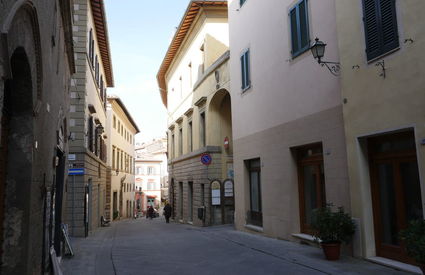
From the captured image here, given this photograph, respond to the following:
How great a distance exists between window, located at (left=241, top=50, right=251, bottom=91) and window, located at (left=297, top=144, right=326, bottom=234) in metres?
4.05

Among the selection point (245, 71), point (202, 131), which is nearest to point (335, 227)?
point (245, 71)

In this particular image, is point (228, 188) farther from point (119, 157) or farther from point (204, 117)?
point (119, 157)

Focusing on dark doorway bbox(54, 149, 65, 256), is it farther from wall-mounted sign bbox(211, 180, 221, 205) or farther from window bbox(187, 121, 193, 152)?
window bbox(187, 121, 193, 152)

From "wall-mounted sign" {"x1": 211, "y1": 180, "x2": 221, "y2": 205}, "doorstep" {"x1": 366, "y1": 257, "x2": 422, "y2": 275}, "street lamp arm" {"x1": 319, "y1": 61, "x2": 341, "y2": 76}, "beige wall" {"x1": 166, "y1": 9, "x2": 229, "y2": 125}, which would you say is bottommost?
"doorstep" {"x1": 366, "y1": 257, "x2": 422, "y2": 275}

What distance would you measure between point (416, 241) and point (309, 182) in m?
4.90

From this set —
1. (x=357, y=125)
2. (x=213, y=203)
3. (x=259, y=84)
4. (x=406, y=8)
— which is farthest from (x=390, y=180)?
(x=213, y=203)

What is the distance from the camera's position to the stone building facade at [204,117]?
→ 18859 millimetres

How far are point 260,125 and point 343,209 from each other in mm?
5051

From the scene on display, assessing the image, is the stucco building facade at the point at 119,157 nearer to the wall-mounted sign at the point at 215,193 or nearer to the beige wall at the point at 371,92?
the wall-mounted sign at the point at 215,193

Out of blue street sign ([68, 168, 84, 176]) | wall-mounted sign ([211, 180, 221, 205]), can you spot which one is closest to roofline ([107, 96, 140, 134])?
wall-mounted sign ([211, 180, 221, 205])

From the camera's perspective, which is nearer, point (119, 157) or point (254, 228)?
point (254, 228)

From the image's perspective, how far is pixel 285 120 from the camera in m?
11.2

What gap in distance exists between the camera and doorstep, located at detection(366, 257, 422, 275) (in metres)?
6.57

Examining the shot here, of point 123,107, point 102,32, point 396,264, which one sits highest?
point 102,32
